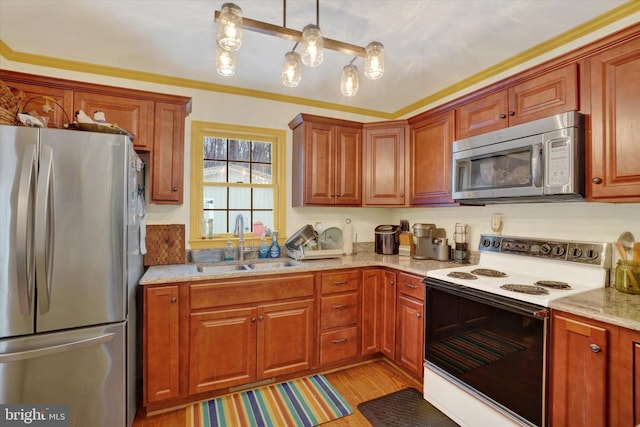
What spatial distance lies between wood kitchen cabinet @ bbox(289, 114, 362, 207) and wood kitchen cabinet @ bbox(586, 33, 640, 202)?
1.77 metres

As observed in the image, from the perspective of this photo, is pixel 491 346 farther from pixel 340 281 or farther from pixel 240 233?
pixel 240 233

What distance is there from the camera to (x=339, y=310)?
8.23 feet

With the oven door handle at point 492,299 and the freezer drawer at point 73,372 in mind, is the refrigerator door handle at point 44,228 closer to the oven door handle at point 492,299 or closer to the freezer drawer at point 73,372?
the freezer drawer at point 73,372

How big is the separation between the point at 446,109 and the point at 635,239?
4.84 feet

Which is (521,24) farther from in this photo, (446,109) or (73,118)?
(73,118)

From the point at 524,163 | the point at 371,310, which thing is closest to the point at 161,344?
the point at 371,310

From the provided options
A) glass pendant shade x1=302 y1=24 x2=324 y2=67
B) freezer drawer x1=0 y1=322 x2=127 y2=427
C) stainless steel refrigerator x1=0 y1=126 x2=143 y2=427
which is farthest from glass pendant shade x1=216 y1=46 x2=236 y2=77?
freezer drawer x1=0 y1=322 x2=127 y2=427

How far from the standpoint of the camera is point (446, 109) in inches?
97.2

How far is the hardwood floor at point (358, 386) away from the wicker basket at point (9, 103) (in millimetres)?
1975

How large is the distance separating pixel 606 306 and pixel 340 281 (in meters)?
1.62

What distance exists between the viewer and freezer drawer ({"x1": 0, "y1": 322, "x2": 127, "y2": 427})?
58.3 inches

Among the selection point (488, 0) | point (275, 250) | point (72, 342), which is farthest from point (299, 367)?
point (488, 0)

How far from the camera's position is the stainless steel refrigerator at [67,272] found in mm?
1479

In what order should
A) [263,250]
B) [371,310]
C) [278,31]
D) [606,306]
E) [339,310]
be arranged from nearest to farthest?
[278,31] → [606,306] → [339,310] → [371,310] → [263,250]
